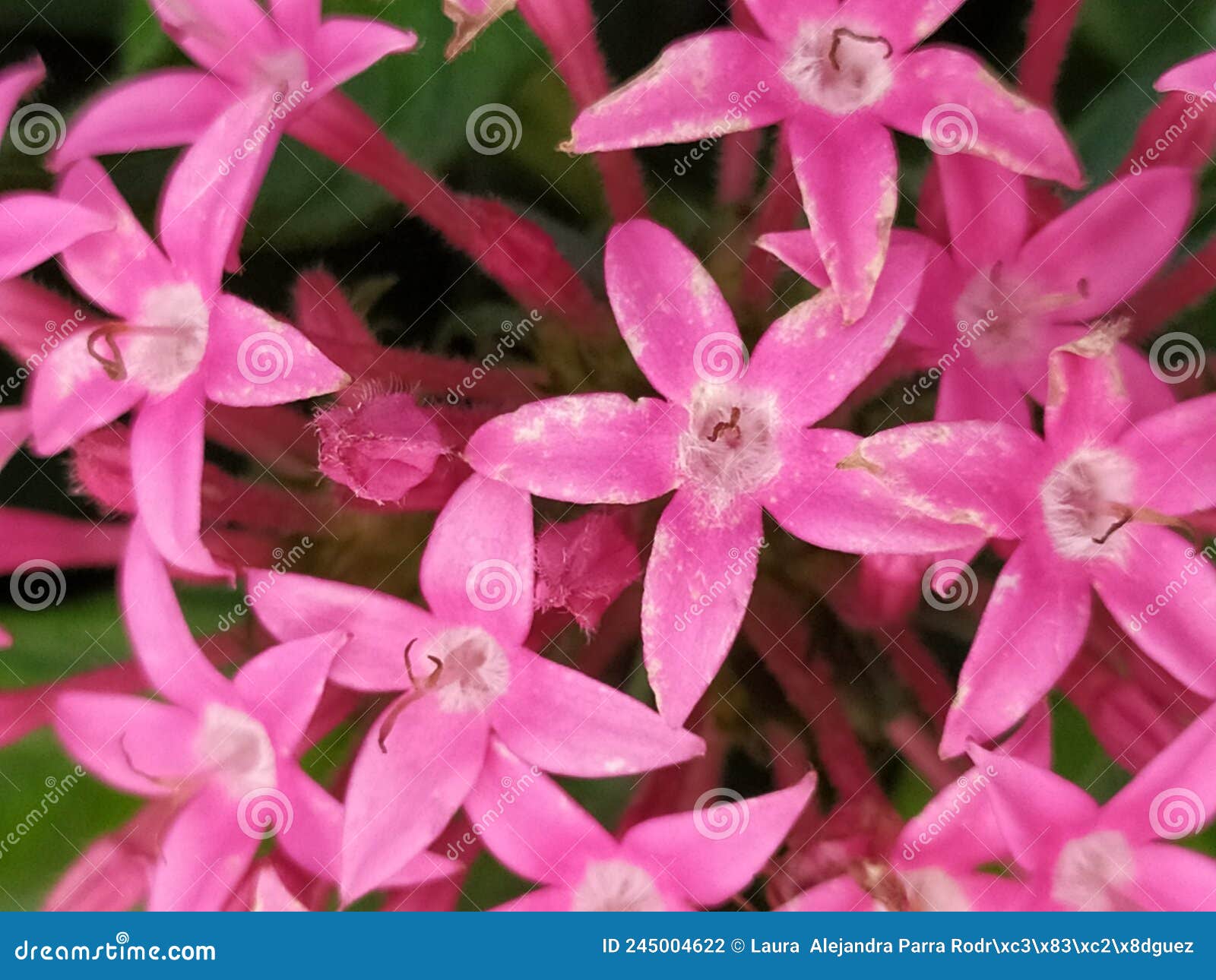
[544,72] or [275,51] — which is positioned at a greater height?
[544,72]

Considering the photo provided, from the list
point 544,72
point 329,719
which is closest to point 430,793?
point 329,719

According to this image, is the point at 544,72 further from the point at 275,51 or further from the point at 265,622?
the point at 265,622

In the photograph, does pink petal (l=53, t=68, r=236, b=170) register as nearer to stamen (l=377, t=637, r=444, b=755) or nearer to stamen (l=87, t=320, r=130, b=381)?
stamen (l=87, t=320, r=130, b=381)

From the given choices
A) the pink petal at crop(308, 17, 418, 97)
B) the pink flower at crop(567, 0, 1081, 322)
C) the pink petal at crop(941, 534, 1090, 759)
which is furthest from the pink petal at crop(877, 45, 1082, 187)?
the pink petal at crop(308, 17, 418, 97)

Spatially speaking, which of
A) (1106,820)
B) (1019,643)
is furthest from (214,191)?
(1106,820)

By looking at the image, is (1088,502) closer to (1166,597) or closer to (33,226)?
(1166,597)

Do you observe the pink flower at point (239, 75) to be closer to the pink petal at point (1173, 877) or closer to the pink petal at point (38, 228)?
the pink petal at point (38, 228)
